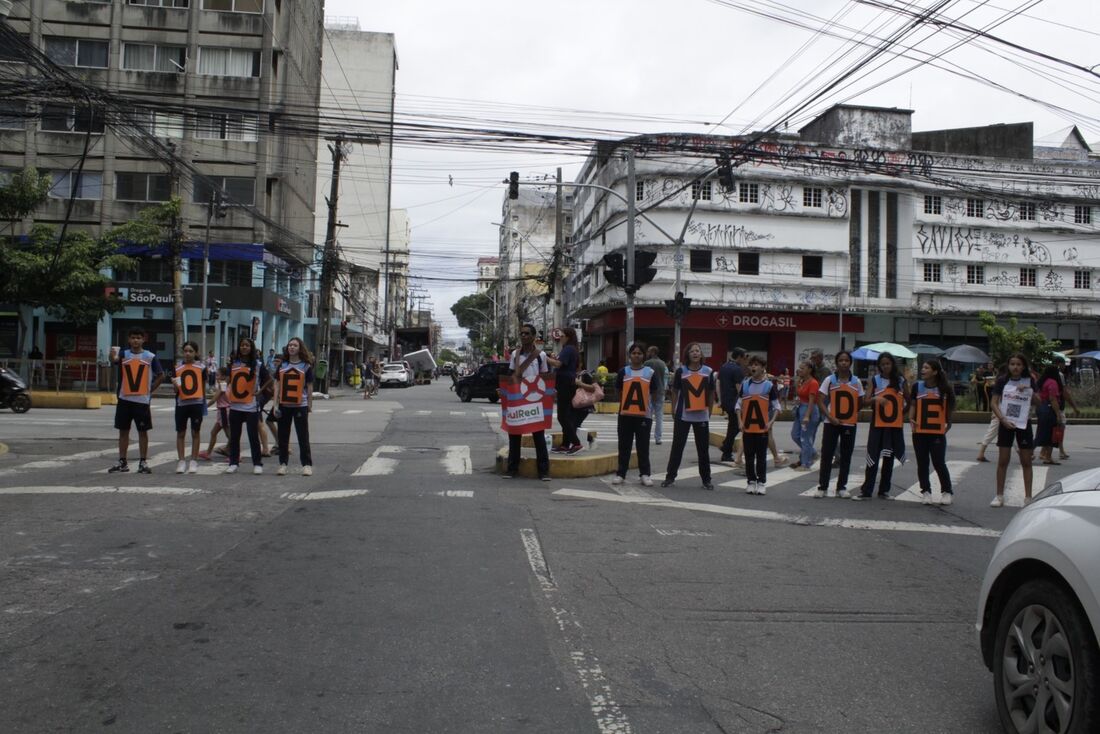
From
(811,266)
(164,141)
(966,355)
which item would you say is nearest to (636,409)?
(966,355)

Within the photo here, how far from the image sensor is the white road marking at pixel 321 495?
994 cm

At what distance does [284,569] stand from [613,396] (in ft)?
79.4

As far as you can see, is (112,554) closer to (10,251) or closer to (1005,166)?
(10,251)

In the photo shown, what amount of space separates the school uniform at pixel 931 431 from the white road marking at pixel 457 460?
228 inches

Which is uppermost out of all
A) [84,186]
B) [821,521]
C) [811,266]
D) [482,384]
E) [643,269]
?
[84,186]

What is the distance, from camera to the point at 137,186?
1646 inches

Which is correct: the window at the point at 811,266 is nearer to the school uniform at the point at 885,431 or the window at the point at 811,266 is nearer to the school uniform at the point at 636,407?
the school uniform at the point at 885,431

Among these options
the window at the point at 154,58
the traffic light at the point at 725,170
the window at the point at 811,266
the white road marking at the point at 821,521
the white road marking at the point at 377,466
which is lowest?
the white road marking at the point at 821,521

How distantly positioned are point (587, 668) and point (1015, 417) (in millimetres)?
7655

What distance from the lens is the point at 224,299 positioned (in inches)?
1655

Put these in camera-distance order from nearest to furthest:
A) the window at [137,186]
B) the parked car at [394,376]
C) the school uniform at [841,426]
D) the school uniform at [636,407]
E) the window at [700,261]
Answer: the school uniform at [841,426] → the school uniform at [636,407] → the window at [137,186] → the window at [700,261] → the parked car at [394,376]

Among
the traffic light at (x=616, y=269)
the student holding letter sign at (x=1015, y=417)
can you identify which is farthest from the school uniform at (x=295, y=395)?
the traffic light at (x=616, y=269)

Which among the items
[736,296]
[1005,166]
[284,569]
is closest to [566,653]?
[284,569]

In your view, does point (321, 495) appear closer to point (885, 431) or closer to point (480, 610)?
point (480, 610)
